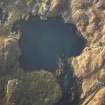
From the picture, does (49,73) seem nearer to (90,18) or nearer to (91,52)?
(91,52)

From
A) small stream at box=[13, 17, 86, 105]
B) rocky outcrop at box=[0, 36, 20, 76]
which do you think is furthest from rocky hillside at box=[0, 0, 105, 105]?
small stream at box=[13, 17, 86, 105]

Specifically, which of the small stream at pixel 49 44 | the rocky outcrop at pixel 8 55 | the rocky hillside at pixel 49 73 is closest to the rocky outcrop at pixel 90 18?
the rocky hillside at pixel 49 73

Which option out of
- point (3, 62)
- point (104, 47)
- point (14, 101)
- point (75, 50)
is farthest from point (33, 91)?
point (104, 47)

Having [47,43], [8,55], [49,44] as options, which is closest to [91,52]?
[49,44]

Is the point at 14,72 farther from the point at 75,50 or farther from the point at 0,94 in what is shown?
the point at 75,50

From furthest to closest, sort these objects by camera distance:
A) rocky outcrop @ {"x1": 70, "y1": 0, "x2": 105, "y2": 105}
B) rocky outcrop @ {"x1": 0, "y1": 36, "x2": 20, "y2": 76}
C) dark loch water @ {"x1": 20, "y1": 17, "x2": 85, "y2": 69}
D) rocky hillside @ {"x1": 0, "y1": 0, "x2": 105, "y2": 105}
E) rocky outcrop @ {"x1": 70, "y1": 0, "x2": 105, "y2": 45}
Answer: rocky outcrop @ {"x1": 70, "y1": 0, "x2": 105, "y2": 45}
dark loch water @ {"x1": 20, "y1": 17, "x2": 85, "y2": 69}
rocky outcrop @ {"x1": 0, "y1": 36, "x2": 20, "y2": 76}
rocky hillside @ {"x1": 0, "y1": 0, "x2": 105, "y2": 105}
rocky outcrop @ {"x1": 70, "y1": 0, "x2": 105, "y2": 105}

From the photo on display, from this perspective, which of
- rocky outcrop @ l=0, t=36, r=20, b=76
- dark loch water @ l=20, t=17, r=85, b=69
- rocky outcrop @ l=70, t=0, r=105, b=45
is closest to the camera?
rocky outcrop @ l=0, t=36, r=20, b=76

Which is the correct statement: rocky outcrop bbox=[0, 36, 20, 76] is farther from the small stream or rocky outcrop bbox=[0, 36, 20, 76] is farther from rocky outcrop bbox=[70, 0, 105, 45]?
rocky outcrop bbox=[70, 0, 105, 45]
